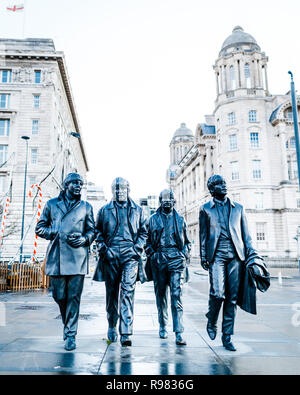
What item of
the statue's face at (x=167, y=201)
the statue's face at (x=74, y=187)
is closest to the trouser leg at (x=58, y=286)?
the statue's face at (x=74, y=187)

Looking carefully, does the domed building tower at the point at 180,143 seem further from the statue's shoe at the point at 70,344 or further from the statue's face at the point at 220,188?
the statue's shoe at the point at 70,344

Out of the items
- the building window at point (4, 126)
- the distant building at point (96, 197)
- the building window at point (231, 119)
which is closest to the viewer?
the building window at point (4, 126)

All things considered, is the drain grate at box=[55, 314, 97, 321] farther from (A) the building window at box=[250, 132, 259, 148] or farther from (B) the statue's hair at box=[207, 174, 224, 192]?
(A) the building window at box=[250, 132, 259, 148]

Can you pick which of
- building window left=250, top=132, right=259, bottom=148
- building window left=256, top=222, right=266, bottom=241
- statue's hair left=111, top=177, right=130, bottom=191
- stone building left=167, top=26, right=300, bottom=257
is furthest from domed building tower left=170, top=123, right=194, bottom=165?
statue's hair left=111, top=177, right=130, bottom=191

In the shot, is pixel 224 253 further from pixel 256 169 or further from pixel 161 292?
pixel 256 169

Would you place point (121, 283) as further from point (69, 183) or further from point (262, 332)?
point (262, 332)

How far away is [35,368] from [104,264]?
68.4 inches

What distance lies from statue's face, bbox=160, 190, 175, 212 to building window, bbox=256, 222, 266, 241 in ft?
128

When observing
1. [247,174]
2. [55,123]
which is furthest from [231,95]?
[55,123]

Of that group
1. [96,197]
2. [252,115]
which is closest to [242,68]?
[252,115]

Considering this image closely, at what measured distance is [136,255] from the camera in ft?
16.4

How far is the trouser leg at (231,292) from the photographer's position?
4617mm

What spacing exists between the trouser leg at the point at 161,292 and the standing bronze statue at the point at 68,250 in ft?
3.95

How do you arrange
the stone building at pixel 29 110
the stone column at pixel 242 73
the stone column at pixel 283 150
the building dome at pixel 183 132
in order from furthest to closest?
the building dome at pixel 183 132 → the stone column at pixel 242 73 → the stone column at pixel 283 150 → the stone building at pixel 29 110
